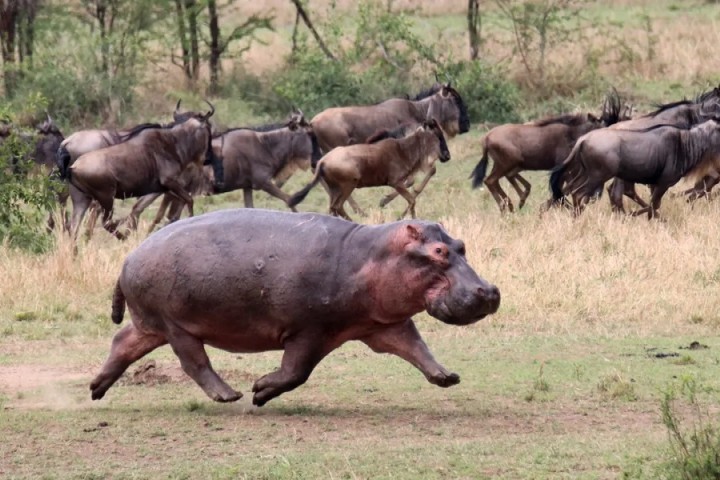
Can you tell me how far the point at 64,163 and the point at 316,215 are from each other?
32.3 ft

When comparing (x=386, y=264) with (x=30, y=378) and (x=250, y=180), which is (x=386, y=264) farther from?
(x=250, y=180)

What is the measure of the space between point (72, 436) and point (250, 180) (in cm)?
1246

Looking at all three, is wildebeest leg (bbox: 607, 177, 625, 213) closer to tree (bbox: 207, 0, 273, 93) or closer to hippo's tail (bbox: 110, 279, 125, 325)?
hippo's tail (bbox: 110, 279, 125, 325)

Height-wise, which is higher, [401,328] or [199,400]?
[401,328]

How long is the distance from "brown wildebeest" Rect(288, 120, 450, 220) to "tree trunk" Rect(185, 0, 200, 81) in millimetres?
9675

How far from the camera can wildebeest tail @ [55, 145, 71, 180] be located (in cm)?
1650

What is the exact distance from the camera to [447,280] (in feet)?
23.5

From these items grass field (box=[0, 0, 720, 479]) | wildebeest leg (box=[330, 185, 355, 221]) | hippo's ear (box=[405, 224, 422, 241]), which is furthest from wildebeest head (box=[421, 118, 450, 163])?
hippo's ear (box=[405, 224, 422, 241])

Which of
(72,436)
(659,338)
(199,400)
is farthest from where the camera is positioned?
(659,338)

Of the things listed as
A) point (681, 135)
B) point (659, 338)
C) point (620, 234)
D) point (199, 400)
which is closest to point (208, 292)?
point (199, 400)

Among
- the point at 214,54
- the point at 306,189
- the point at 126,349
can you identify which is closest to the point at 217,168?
the point at 306,189

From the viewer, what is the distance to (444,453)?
6.58 meters

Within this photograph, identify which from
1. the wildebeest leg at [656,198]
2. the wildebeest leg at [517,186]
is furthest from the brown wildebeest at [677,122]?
the wildebeest leg at [517,186]

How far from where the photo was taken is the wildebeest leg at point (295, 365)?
7348 millimetres
